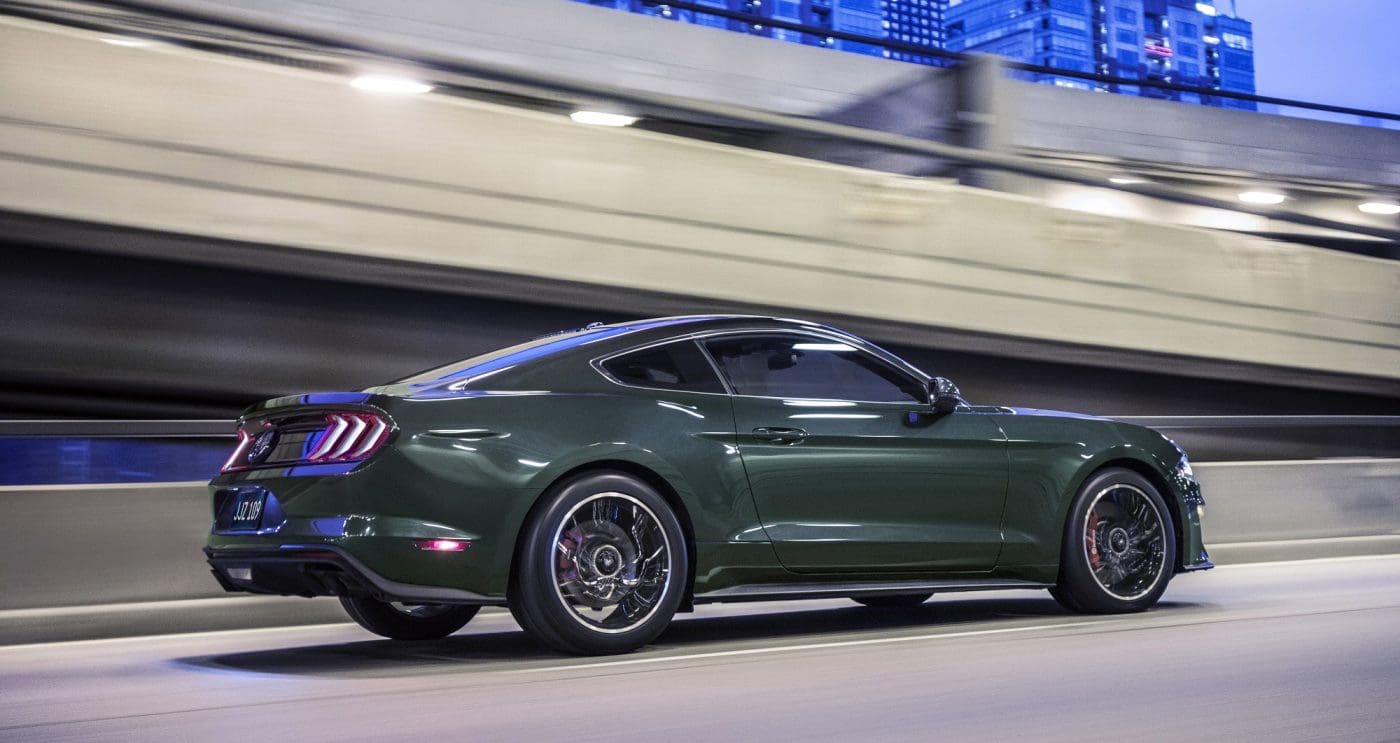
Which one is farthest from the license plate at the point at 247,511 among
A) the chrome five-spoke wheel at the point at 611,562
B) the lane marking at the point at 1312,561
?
the lane marking at the point at 1312,561

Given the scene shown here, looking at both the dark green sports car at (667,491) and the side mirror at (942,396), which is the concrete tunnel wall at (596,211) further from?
the side mirror at (942,396)

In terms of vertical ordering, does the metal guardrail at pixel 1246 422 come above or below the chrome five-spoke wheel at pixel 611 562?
A: above

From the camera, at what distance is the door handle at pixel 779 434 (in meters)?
6.77

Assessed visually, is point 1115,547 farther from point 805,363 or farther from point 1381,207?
point 1381,207

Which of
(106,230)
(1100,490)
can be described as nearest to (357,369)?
(106,230)

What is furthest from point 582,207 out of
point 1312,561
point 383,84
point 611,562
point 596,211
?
point 1312,561

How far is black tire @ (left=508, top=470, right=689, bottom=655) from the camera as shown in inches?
240

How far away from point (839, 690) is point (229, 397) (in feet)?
21.6

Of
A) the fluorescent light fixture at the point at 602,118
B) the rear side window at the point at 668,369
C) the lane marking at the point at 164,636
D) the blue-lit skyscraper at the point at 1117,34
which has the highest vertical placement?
the blue-lit skyscraper at the point at 1117,34

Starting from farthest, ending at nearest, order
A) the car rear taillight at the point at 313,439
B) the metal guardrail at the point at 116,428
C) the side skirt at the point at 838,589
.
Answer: the metal guardrail at the point at 116,428
the side skirt at the point at 838,589
the car rear taillight at the point at 313,439

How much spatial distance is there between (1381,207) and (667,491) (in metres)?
21.4

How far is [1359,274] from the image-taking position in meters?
17.4

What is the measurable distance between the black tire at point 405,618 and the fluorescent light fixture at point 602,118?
536 centimetres

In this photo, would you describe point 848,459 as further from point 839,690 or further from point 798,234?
point 798,234
